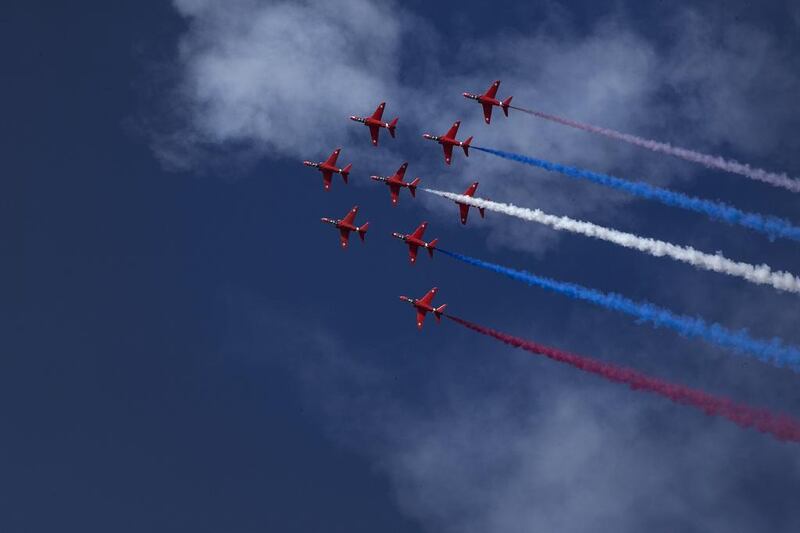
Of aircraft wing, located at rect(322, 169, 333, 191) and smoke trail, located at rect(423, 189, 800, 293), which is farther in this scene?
aircraft wing, located at rect(322, 169, 333, 191)

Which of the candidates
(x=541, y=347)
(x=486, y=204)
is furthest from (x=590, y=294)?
(x=486, y=204)

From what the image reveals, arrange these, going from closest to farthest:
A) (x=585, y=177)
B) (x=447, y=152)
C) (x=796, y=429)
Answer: (x=796, y=429) → (x=585, y=177) → (x=447, y=152)

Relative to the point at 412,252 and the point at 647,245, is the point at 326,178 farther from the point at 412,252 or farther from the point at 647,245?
the point at 647,245

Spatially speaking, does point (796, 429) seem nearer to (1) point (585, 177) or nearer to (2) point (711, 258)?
(2) point (711, 258)

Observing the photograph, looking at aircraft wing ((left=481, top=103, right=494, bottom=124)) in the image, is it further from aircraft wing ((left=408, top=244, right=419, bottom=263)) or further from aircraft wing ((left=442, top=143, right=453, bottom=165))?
aircraft wing ((left=408, top=244, right=419, bottom=263))

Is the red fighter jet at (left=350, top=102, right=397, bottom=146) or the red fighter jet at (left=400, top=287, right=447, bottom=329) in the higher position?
the red fighter jet at (left=350, top=102, right=397, bottom=146)

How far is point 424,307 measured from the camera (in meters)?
135

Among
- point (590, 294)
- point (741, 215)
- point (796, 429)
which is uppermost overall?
point (741, 215)

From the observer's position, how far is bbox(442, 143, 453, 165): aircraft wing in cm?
13700

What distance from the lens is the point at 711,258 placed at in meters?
121

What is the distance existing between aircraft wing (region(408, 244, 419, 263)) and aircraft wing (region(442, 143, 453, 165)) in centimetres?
810

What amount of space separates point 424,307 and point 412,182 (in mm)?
11026

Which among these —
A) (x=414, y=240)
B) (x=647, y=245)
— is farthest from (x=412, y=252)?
(x=647, y=245)

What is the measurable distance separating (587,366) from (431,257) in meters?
20.2
